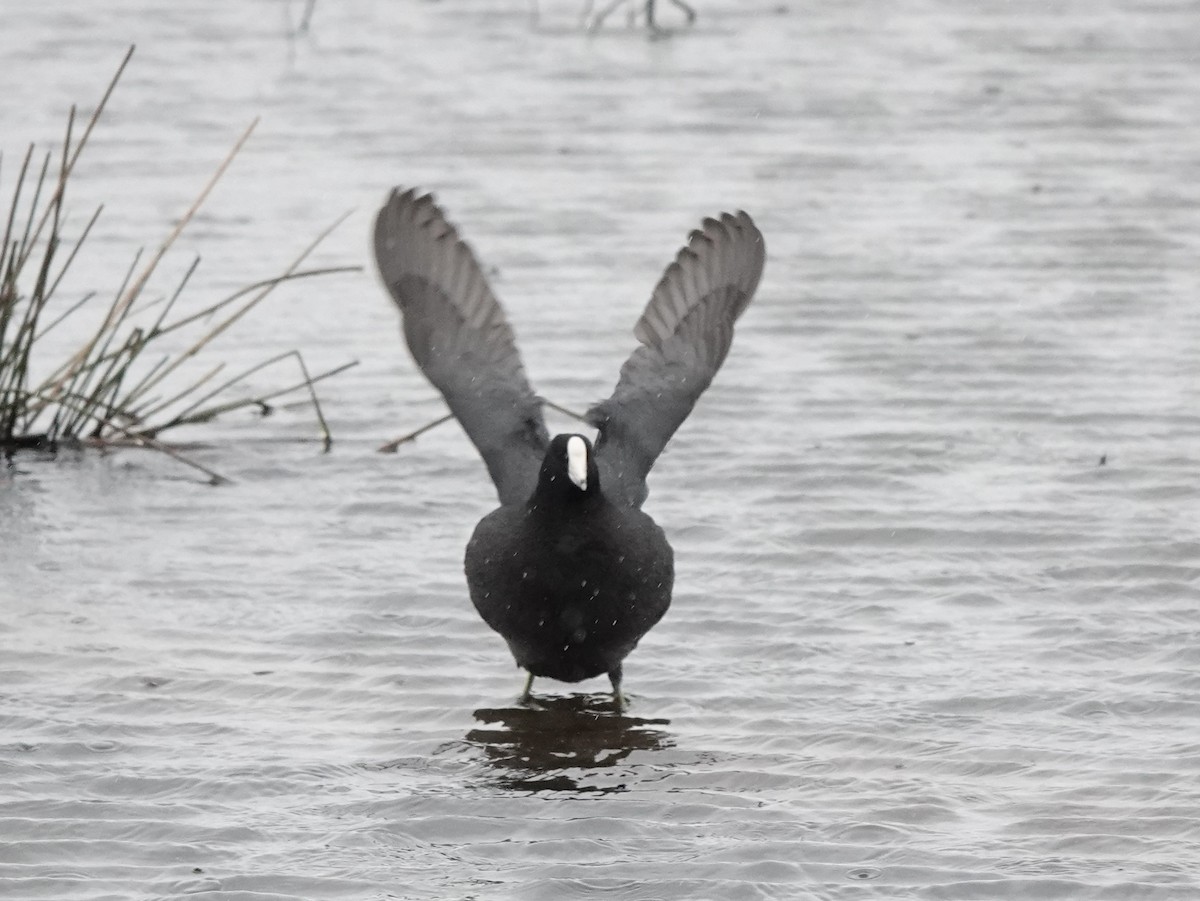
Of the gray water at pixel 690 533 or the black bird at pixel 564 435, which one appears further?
the black bird at pixel 564 435

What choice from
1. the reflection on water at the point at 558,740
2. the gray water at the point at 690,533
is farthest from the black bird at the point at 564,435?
the gray water at the point at 690,533

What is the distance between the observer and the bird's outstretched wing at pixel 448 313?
6.24 meters

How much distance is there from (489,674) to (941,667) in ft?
4.12

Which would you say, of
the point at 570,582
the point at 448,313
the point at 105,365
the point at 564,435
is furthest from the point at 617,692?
the point at 105,365

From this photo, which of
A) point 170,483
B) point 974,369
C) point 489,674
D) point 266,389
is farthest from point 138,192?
point 489,674

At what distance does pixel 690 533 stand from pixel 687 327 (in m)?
0.83

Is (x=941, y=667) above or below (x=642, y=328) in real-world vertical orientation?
below

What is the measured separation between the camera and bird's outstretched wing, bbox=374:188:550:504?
624cm

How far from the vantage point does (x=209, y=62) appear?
46.3 ft

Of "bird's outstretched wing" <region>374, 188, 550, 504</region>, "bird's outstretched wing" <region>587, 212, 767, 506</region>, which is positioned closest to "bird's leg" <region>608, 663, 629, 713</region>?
"bird's outstretched wing" <region>587, 212, 767, 506</region>

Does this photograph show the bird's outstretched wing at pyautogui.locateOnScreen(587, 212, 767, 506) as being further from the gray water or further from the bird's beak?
the bird's beak

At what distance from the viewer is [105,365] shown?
28.6 feet

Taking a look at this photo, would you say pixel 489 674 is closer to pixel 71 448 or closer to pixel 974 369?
pixel 71 448

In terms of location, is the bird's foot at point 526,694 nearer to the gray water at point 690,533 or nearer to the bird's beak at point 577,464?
the gray water at point 690,533
